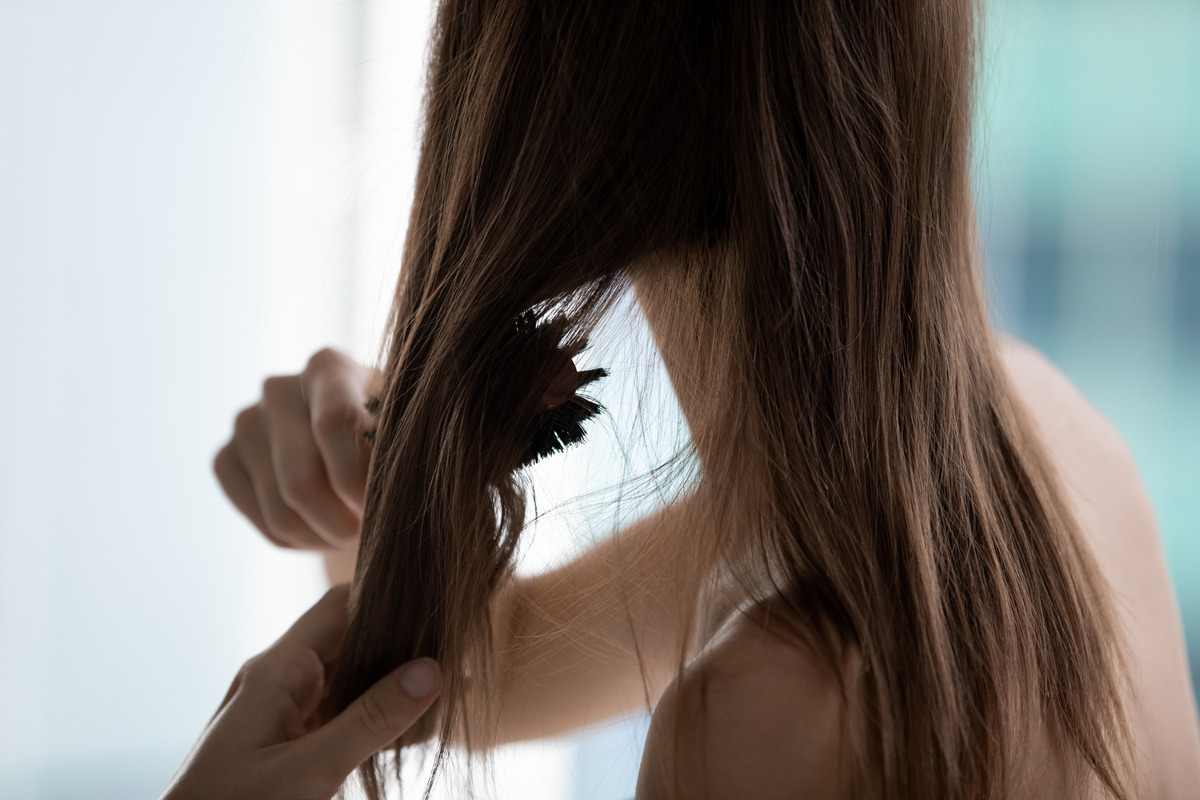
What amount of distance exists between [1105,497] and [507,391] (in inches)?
17.1

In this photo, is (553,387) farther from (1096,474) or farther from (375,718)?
(1096,474)

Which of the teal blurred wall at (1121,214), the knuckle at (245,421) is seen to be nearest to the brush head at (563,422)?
the knuckle at (245,421)

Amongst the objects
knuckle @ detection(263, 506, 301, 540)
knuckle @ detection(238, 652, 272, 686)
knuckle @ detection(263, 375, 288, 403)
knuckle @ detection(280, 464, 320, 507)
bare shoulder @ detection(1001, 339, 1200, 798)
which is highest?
knuckle @ detection(263, 375, 288, 403)

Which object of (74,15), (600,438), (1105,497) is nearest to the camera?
(1105,497)

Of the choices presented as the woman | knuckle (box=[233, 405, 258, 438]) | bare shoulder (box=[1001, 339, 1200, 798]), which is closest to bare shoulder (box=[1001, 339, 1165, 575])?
bare shoulder (box=[1001, 339, 1200, 798])

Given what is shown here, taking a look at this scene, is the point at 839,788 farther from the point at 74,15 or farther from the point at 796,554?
the point at 74,15

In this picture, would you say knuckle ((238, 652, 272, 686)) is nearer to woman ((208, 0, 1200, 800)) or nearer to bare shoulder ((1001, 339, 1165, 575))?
woman ((208, 0, 1200, 800))

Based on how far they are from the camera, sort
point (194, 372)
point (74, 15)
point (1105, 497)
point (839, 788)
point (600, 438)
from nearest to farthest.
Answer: point (839, 788), point (1105, 497), point (600, 438), point (74, 15), point (194, 372)

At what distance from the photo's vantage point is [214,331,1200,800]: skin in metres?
0.49

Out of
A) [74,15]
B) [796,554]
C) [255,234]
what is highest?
[74,15]

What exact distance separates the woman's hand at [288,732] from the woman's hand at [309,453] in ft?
0.31

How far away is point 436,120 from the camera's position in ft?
1.48

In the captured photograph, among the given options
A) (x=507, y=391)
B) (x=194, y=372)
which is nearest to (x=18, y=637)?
(x=194, y=372)

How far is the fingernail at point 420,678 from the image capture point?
44 centimetres
